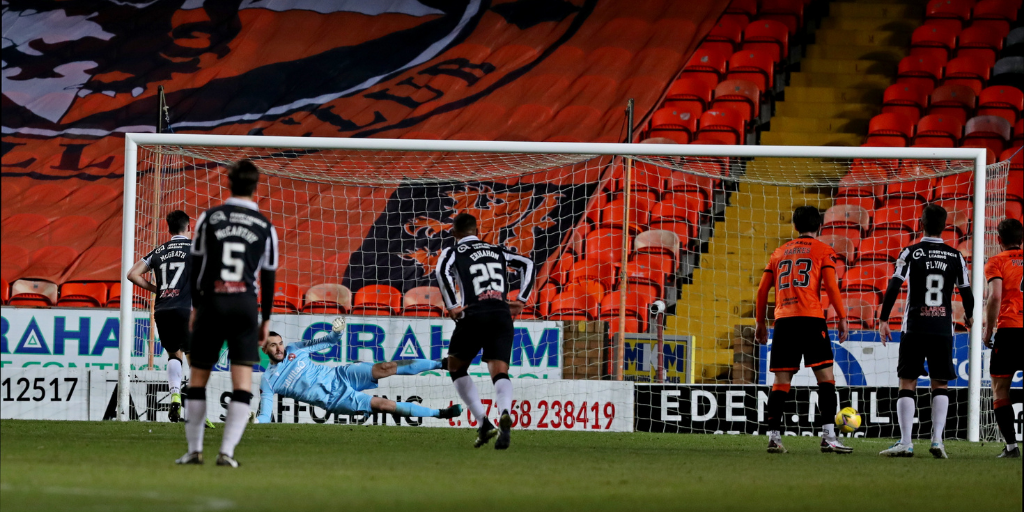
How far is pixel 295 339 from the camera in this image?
1170 cm

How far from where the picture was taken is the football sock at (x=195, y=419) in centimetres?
571

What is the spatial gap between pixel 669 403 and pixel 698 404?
11.0 inches

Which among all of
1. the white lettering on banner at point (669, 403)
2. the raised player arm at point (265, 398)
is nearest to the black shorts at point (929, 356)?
the white lettering on banner at point (669, 403)

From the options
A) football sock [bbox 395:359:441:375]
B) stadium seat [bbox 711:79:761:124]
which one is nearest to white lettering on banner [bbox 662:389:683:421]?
football sock [bbox 395:359:441:375]

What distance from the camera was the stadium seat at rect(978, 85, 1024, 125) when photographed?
16.0m

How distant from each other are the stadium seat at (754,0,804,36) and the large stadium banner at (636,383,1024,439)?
29.4 ft

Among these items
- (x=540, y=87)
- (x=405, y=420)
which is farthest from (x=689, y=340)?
(x=540, y=87)

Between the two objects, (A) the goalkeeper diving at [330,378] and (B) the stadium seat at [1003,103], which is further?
(B) the stadium seat at [1003,103]

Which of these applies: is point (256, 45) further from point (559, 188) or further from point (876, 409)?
point (876, 409)

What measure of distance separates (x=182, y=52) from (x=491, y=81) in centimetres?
521

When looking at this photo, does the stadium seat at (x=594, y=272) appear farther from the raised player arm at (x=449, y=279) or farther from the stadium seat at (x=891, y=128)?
the raised player arm at (x=449, y=279)

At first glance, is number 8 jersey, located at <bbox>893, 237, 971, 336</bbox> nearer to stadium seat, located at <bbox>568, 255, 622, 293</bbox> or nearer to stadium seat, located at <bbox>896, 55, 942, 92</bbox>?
stadium seat, located at <bbox>568, 255, 622, 293</bbox>

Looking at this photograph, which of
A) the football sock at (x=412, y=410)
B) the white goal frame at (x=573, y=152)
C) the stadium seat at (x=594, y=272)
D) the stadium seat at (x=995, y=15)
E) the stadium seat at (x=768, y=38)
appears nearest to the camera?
the football sock at (x=412, y=410)

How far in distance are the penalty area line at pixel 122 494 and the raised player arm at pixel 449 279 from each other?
3.38 meters
